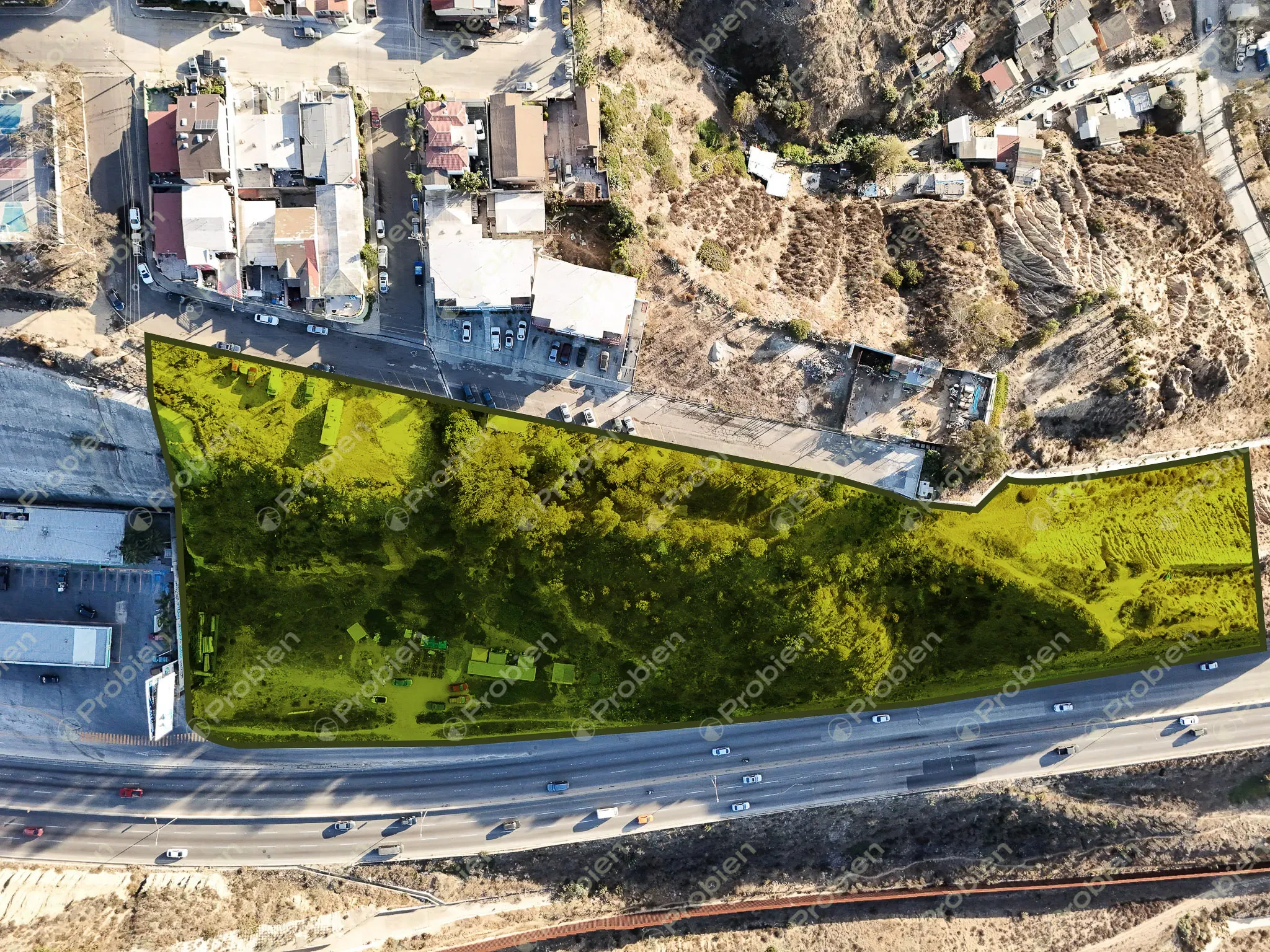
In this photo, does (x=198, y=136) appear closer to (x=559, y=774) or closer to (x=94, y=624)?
(x=94, y=624)

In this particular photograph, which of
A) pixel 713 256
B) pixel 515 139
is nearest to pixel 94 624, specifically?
pixel 515 139

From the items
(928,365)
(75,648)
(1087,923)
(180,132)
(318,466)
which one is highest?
(180,132)

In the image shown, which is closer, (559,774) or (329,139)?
(329,139)

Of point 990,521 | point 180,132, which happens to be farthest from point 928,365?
point 180,132

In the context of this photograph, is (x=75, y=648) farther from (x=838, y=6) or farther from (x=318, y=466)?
(x=838, y=6)

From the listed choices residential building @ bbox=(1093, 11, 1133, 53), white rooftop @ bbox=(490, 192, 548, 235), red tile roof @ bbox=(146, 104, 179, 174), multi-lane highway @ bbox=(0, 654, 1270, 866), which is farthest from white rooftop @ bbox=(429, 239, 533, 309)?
residential building @ bbox=(1093, 11, 1133, 53)

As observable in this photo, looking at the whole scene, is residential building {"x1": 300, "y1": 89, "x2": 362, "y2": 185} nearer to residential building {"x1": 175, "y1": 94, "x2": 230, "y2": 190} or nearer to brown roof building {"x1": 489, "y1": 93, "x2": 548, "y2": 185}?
residential building {"x1": 175, "y1": 94, "x2": 230, "y2": 190}
